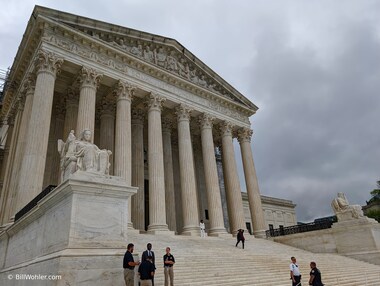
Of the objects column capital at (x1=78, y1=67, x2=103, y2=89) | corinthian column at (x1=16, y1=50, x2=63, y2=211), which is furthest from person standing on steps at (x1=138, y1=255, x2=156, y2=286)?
column capital at (x1=78, y1=67, x2=103, y2=89)

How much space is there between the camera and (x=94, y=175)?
8508 mm

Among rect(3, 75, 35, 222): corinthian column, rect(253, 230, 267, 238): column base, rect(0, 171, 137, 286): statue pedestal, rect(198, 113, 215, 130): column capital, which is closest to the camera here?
rect(0, 171, 137, 286): statue pedestal

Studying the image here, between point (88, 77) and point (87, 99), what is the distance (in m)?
1.70

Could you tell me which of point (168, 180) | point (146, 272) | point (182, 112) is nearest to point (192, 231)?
point (168, 180)

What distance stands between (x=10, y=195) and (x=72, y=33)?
11.1 metres

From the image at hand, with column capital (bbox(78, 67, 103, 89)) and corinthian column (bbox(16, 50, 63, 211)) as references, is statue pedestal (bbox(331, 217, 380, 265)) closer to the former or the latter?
corinthian column (bbox(16, 50, 63, 211))

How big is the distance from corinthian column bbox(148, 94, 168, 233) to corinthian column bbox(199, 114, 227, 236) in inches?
189

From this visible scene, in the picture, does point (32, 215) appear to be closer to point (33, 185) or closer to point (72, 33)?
point (33, 185)

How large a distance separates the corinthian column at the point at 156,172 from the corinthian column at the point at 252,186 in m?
10.1

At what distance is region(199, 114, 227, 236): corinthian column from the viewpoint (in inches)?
903

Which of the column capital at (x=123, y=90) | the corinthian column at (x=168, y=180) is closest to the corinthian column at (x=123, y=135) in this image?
the column capital at (x=123, y=90)

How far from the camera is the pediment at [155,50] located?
20.5 meters

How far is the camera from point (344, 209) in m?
20.6

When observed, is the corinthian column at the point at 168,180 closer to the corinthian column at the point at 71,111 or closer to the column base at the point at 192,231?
the column base at the point at 192,231
